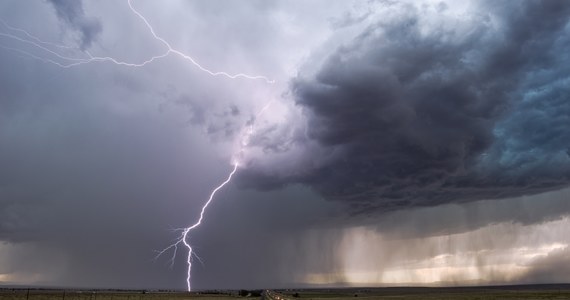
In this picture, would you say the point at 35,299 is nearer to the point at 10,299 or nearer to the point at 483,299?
the point at 10,299

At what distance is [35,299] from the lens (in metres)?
70.2

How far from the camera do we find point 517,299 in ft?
250

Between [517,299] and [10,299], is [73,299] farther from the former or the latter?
[517,299]

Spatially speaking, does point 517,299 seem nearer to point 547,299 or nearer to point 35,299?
point 547,299

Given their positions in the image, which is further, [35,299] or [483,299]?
[483,299]

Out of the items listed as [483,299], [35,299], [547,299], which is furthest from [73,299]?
[547,299]

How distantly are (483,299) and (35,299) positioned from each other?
69.7 metres

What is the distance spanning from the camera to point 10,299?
231 ft

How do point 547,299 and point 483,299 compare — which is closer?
point 547,299

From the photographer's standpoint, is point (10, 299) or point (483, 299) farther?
point (483, 299)

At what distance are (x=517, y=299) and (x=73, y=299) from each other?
224ft

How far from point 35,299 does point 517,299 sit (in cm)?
7249

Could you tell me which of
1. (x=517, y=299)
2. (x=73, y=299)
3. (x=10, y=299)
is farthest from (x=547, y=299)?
(x=10, y=299)

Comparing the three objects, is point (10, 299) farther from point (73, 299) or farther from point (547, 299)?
point (547, 299)
